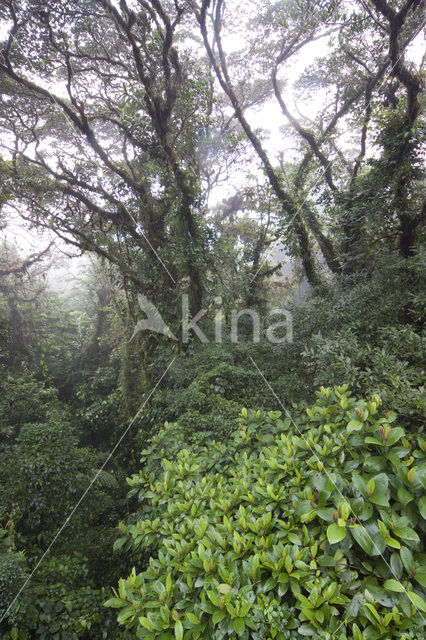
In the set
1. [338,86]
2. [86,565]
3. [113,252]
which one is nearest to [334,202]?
[338,86]

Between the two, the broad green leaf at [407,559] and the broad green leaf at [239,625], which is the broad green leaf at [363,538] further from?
the broad green leaf at [239,625]

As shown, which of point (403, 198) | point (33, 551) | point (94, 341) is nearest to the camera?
point (33, 551)

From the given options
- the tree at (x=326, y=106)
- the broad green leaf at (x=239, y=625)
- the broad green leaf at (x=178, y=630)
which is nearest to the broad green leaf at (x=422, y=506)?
the broad green leaf at (x=239, y=625)

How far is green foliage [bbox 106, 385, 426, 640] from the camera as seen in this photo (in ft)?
3.64

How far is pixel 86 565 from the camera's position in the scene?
3104 mm

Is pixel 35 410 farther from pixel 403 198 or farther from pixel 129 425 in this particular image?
pixel 403 198

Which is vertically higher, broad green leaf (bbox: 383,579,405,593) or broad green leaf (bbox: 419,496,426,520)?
broad green leaf (bbox: 419,496,426,520)

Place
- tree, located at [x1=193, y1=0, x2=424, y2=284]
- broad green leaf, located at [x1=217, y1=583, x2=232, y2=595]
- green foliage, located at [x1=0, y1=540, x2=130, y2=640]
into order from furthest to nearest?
tree, located at [x1=193, y1=0, x2=424, y2=284] < green foliage, located at [x1=0, y1=540, x2=130, y2=640] < broad green leaf, located at [x1=217, y1=583, x2=232, y2=595]

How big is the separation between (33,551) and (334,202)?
7.35 meters

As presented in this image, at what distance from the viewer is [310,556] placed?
129 cm

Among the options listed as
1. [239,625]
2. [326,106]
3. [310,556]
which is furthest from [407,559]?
[326,106]

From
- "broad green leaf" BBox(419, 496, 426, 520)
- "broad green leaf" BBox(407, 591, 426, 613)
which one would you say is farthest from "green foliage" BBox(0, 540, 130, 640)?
"broad green leaf" BBox(419, 496, 426, 520)

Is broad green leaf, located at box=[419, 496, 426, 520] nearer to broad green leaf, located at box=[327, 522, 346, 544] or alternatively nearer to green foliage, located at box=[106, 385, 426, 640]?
green foliage, located at box=[106, 385, 426, 640]

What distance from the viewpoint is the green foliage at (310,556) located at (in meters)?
1.11
